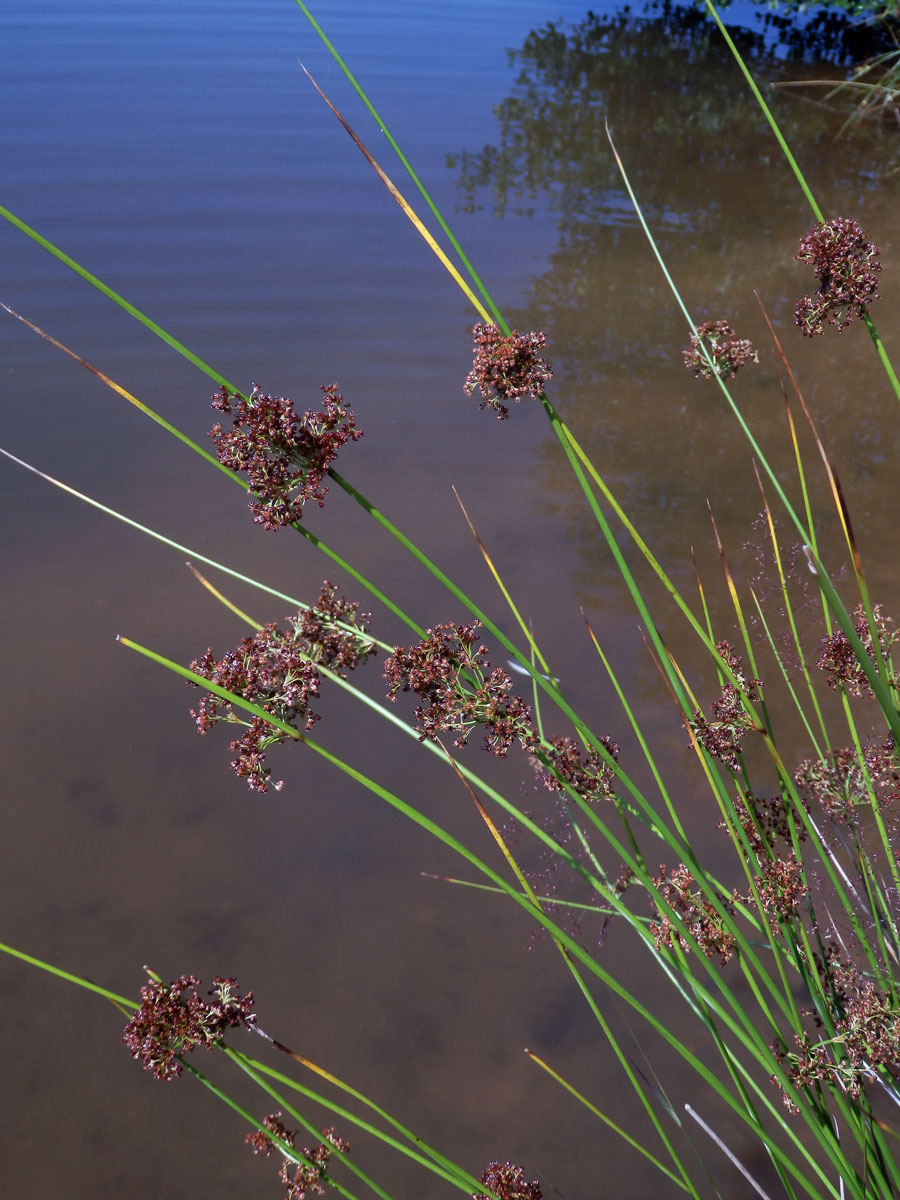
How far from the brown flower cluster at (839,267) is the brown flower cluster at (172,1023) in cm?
124

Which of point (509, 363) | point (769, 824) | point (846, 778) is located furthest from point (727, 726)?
point (509, 363)

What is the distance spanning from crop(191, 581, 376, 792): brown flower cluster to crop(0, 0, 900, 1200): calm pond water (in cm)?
170

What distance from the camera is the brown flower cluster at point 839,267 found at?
58.4 inches

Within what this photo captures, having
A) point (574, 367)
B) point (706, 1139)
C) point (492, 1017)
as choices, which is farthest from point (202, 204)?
point (706, 1139)

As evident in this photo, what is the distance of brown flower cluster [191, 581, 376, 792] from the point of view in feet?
4.28

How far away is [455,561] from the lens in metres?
4.39

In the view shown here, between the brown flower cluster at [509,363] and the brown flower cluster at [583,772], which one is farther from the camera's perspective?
the brown flower cluster at [583,772]

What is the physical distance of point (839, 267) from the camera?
4.97 feet

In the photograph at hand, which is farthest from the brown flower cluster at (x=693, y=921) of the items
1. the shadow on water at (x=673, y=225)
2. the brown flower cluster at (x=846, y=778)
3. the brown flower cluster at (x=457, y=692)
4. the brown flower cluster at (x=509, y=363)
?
the shadow on water at (x=673, y=225)

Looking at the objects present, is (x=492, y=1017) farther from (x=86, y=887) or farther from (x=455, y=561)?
(x=455, y=561)

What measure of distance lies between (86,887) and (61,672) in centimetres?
101

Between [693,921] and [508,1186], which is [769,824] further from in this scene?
[508,1186]

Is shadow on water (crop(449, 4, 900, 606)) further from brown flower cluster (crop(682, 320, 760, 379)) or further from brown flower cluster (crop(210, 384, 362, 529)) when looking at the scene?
brown flower cluster (crop(210, 384, 362, 529))

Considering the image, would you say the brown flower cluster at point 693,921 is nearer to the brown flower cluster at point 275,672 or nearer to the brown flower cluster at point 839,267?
the brown flower cluster at point 275,672
